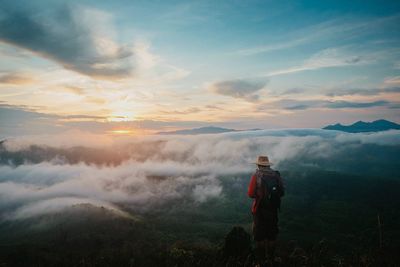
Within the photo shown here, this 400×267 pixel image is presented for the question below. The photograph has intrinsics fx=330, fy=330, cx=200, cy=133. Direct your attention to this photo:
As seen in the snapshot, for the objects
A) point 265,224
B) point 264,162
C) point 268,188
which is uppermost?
point 264,162

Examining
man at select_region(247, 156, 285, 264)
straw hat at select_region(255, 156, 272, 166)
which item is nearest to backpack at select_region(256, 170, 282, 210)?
man at select_region(247, 156, 285, 264)

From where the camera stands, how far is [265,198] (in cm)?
1306

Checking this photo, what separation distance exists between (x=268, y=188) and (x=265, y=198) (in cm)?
42

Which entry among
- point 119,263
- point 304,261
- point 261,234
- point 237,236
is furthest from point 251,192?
point 119,263

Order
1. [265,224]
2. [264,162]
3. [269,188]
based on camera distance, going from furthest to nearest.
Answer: [264,162], [265,224], [269,188]

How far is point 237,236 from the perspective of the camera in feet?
51.5

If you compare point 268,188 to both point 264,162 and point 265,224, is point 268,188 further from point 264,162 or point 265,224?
point 265,224

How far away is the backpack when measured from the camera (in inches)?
512

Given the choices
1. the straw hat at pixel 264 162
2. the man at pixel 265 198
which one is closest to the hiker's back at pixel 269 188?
the man at pixel 265 198

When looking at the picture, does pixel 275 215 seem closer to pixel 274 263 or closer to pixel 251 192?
pixel 251 192

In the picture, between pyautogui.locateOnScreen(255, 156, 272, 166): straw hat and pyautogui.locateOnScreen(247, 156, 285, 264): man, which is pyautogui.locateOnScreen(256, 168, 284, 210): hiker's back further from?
pyautogui.locateOnScreen(255, 156, 272, 166): straw hat

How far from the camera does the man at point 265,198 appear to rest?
42.7 feet

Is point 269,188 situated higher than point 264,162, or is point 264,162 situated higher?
point 264,162

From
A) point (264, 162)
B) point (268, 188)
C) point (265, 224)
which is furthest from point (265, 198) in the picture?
point (264, 162)
